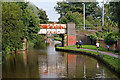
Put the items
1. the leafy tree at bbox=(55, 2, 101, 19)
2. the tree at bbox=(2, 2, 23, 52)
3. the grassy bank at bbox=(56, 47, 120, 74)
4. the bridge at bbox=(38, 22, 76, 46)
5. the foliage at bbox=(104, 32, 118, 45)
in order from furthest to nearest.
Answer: the leafy tree at bbox=(55, 2, 101, 19)
the bridge at bbox=(38, 22, 76, 46)
the tree at bbox=(2, 2, 23, 52)
the foliage at bbox=(104, 32, 118, 45)
the grassy bank at bbox=(56, 47, 120, 74)

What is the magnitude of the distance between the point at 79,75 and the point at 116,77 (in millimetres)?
2837

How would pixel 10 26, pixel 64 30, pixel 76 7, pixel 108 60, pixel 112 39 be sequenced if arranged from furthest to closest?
pixel 76 7, pixel 64 30, pixel 10 26, pixel 112 39, pixel 108 60

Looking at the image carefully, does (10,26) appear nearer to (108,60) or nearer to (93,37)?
(108,60)

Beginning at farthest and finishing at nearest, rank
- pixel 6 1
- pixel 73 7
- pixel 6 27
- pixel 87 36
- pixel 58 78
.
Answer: pixel 73 7
pixel 87 36
pixel 6 1
pixel 6 27
pixel 58 78

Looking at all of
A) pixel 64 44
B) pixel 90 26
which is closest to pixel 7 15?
pixel 64 44

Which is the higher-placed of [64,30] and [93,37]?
[64,30]

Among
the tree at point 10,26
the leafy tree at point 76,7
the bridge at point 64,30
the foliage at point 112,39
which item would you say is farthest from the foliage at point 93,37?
the leafy tree at point 76,7

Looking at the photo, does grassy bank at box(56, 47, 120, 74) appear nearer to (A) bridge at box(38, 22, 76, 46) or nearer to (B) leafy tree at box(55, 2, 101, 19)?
(A) bridge at box(38, 22, 76, 46)

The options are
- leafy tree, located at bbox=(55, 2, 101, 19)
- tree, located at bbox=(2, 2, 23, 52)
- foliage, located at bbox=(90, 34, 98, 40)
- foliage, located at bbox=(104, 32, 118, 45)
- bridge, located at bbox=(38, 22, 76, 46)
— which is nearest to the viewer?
foliage, located at bbox=(104, 32, 118, 45)

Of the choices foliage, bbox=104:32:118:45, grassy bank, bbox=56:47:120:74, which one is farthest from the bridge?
foliage, bbox=104:32:118:45

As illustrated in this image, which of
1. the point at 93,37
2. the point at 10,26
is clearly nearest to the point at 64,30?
the point at 93,37

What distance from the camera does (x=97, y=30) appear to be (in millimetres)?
46750

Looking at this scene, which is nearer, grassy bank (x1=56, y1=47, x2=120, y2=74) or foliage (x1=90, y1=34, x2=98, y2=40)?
grassy bank (x1=56, y1=47, x2=120, y2=74)

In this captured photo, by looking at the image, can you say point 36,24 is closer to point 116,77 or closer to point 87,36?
point 87,36
